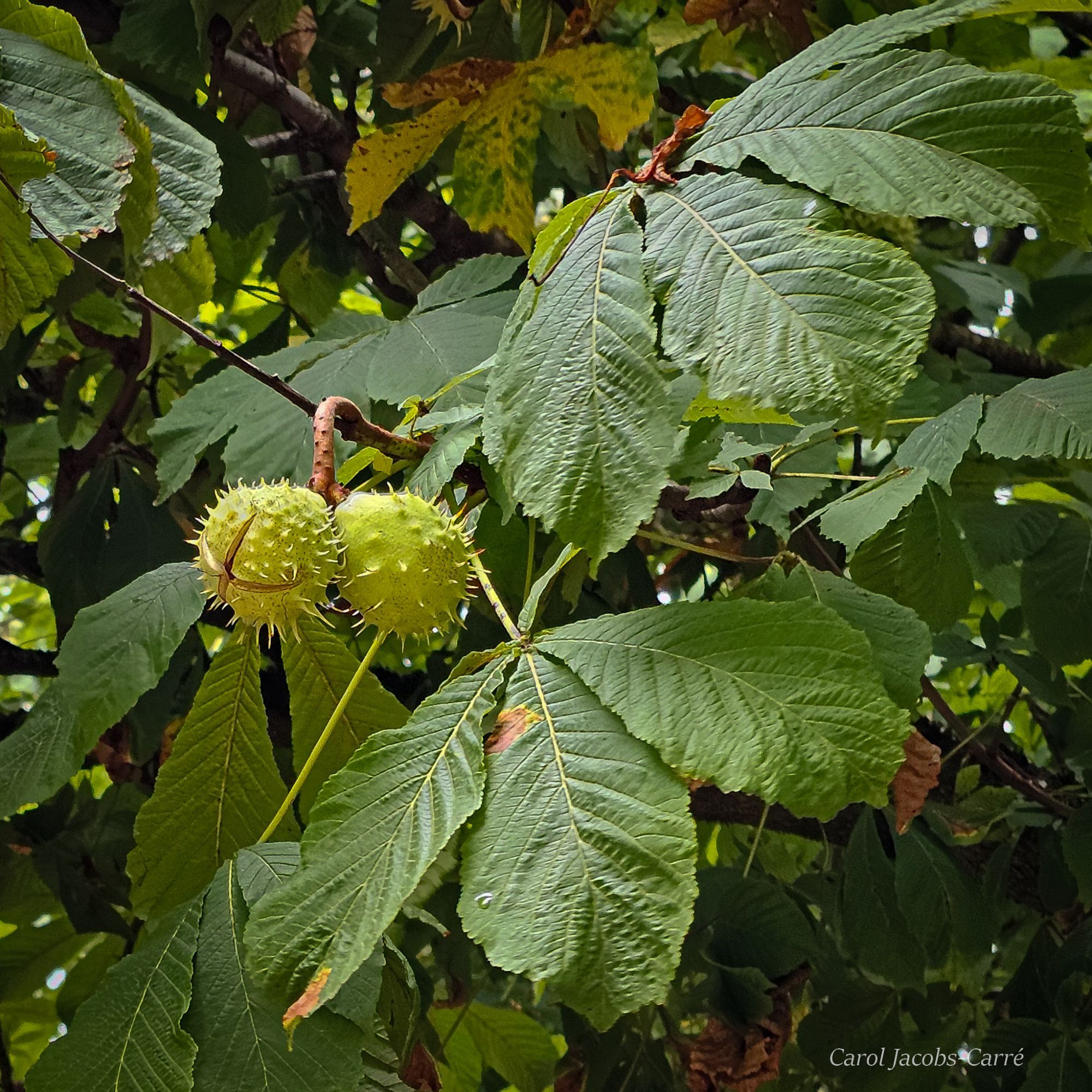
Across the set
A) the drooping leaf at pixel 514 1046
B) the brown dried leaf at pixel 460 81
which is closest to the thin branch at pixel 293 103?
the brown dried leaf at pixel 460 81

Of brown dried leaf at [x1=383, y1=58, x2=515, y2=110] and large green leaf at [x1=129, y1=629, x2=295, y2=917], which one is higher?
brown dried leaf at [x1=383, y1=58, x2=515, y2=110]

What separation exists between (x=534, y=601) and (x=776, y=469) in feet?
2.03

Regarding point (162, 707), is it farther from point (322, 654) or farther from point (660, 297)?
point (660, 297)

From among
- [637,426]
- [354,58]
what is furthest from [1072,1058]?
[354,58]

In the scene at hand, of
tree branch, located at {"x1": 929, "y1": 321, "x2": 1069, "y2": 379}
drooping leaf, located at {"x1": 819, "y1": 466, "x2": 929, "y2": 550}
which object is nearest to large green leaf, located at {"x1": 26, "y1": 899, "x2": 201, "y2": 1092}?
drooping leaf, located at {"x1": 819, "y1": 466, "x2": 929, "y2": 550}

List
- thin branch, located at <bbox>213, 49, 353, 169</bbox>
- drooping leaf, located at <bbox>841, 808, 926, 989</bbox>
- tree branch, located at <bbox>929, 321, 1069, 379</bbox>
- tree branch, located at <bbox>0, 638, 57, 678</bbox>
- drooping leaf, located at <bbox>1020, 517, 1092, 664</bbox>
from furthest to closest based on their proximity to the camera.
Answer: tree branch, located at <bbox>0, 638, 57, 678</bbox> < tree branch, located at <bbox>929, 321, 1069, 379</bbox> < thin branch, located at <bbox>213, 49, 353, 169</bbox> < drooping leaf, located at <bbox>841, 808, 926, 989</bbox> < drooping leaf, located at <bbox>1020, 517, 1092, 664</bbox>

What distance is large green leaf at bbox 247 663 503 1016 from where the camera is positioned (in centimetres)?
69

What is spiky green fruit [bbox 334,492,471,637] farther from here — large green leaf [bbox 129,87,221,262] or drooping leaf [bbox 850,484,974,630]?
drooping leaf [bbox 850,484,974,630]

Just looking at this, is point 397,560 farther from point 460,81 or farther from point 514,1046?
Result: point 514,1046

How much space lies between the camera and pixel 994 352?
1.85m

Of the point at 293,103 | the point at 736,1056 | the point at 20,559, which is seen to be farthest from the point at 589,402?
the point at 20,559

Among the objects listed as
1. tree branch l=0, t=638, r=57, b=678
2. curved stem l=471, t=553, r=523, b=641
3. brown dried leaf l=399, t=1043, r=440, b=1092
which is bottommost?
brown dried leaf l=399, t=1043, r=440, b=1092

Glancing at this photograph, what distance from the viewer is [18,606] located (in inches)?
129

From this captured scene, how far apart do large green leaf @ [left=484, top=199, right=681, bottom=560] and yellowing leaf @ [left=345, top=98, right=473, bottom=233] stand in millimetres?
748
